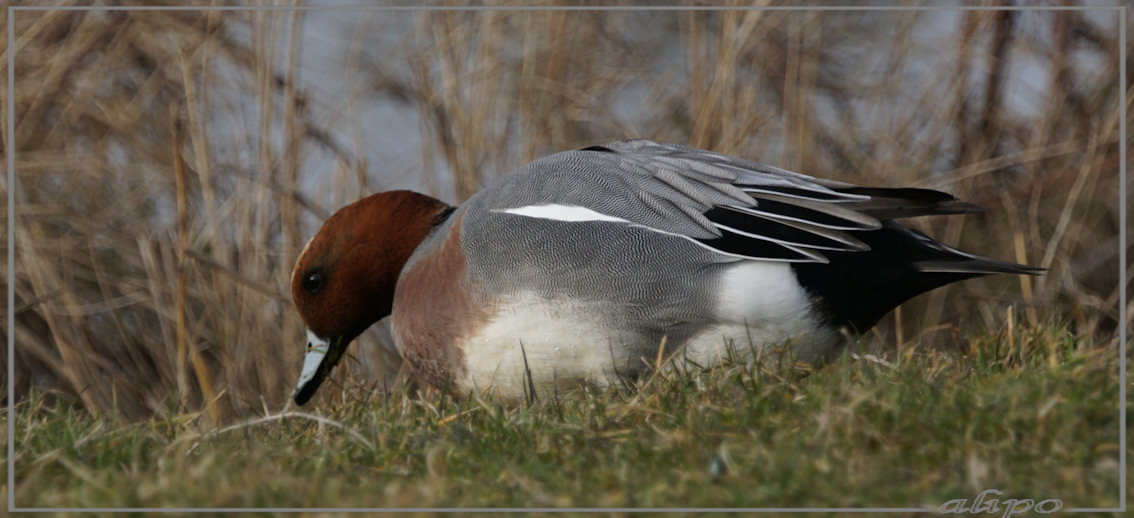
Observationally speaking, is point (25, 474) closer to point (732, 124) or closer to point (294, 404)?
point (294, 404)

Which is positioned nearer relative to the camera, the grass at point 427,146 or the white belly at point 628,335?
the white belly at point 628,335

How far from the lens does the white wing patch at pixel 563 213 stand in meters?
2.78

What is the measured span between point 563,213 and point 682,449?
944mm

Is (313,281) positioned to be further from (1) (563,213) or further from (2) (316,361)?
(1) (563,213)

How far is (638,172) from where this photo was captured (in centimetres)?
290

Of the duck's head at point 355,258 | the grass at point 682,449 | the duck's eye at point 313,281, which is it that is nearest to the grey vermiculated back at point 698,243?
the grass at point 682,449

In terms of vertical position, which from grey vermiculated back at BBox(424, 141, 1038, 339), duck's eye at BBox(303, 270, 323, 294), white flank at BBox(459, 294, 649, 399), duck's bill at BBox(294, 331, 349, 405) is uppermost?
grey vermiculated back at BBox(424, 141, 1038, 339)

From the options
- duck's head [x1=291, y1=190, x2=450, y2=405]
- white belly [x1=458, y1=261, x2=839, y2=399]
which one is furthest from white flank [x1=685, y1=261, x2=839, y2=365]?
duck's head [x1=291, y1=190, x2=450, y2=405]

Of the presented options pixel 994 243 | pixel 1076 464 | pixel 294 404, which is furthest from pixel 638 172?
pixel 994 243

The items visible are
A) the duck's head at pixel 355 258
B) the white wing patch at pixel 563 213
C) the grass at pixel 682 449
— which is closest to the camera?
the grass at pixel 682 449

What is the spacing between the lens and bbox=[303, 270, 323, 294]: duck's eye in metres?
3.29

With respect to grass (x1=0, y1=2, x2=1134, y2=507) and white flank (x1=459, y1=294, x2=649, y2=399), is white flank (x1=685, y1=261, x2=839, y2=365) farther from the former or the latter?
grass (x1=0, y1=2, x2=1134, y2=507)

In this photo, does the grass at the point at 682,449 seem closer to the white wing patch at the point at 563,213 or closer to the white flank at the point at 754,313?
the white flank at the point at 754,313

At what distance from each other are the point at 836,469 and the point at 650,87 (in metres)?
2.78
